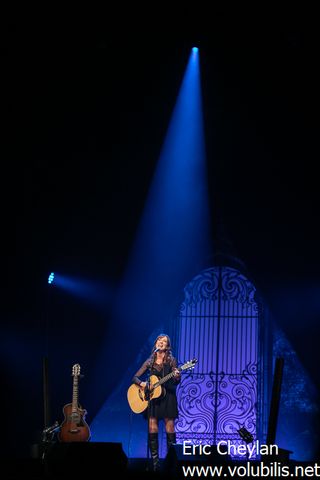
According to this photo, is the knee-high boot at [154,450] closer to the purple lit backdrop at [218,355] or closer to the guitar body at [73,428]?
the guitar body at [73,428]

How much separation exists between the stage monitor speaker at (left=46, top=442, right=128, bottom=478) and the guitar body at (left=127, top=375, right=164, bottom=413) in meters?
3.30

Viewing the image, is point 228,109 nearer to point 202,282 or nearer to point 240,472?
point 202,282

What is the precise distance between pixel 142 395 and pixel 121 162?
3.27 m

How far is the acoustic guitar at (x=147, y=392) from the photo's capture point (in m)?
9.02

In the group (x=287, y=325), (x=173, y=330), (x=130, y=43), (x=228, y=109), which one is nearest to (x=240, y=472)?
(x=287, y=325)

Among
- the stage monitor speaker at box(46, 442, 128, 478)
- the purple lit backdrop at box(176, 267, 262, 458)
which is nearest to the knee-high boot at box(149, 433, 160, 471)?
the purple lit backdrop at box(176, 267, 262, 458)

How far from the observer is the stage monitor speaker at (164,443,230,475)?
19.0ft

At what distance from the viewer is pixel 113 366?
10383mm

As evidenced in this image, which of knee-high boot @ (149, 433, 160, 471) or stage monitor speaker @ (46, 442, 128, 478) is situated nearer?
stage monitor speaker @ (46, 442, 128, 478)

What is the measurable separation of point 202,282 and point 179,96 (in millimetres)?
2757

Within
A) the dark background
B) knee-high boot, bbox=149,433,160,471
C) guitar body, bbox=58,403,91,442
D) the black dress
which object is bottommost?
knee-high boot, bbox=149,433,160,471

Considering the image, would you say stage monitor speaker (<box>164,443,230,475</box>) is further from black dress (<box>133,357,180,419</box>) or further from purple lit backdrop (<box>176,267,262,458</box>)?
purple lit backdrop (<box>176,267,262,458</box>)

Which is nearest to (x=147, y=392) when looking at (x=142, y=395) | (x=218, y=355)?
(x=142, y=395)

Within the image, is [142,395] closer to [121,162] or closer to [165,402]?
[165,402]
